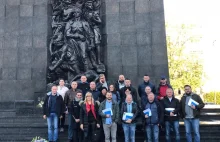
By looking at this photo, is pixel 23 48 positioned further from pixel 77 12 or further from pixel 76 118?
pixel 76 118

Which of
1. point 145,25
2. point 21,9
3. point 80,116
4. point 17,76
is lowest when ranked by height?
point 80,116

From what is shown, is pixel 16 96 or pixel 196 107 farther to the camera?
pixel 16 96

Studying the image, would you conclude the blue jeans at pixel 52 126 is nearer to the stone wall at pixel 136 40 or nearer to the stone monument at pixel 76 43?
the stone monument at pixel 76 43

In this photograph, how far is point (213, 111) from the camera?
1291 centimetres

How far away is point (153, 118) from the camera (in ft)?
28.4

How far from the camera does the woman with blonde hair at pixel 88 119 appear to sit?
8.48 meters

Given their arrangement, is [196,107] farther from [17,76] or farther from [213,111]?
[17,76]

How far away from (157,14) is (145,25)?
95 centimetres

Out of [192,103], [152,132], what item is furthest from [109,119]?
[192,103]

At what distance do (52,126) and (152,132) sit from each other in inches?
146

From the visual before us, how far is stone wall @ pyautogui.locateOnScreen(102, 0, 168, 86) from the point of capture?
14202 mm

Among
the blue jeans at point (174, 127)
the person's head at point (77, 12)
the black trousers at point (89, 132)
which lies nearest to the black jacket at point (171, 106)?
the blue jeans at point (174, 127)

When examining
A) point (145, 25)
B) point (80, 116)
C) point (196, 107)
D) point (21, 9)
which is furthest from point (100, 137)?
point (21, 9)

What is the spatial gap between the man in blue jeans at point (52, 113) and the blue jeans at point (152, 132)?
3366mm
